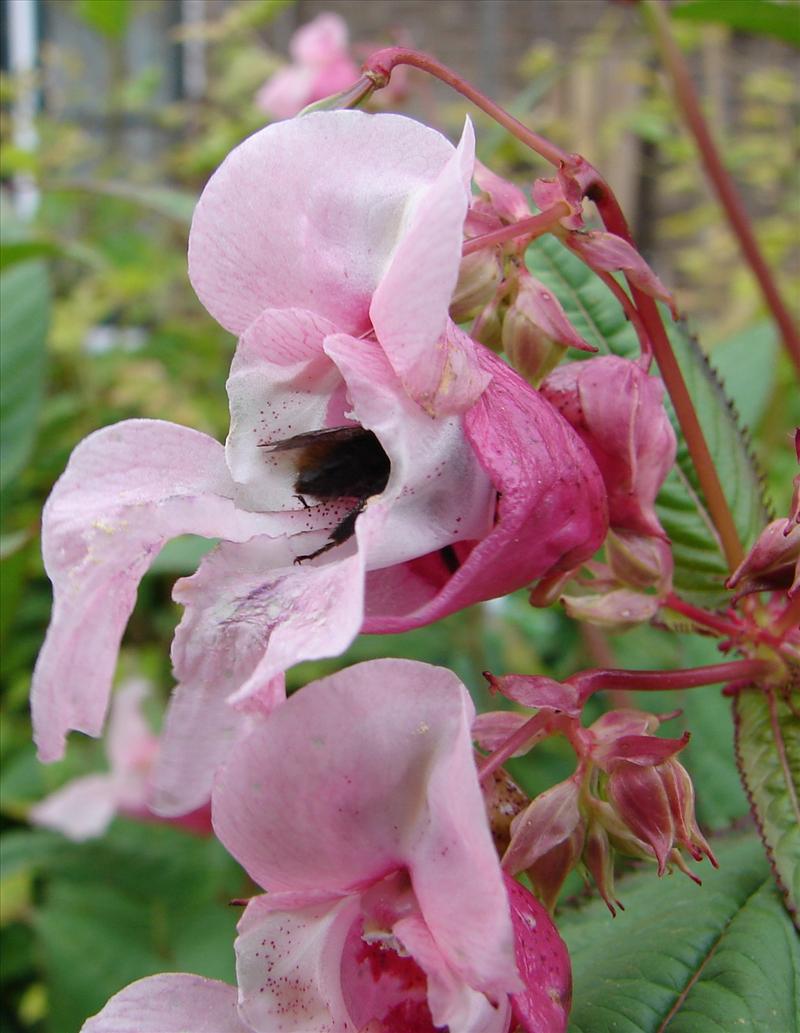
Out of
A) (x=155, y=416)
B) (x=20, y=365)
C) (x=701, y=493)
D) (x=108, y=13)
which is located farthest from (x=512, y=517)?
(x=108, y=13)

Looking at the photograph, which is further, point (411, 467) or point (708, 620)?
point (708, 620)

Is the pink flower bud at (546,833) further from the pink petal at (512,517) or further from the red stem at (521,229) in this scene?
the red stem at (521,229)

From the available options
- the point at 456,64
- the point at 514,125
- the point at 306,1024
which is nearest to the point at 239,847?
the point at 306,1024

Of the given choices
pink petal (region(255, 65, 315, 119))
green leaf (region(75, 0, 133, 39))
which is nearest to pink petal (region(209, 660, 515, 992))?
pink petal (region(255, 65, 315, 119))

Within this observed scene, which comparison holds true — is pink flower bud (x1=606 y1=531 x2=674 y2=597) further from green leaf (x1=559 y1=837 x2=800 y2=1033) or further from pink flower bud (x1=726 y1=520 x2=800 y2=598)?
green leaf (x1=559 y1=837 x2=800 y2=1033)

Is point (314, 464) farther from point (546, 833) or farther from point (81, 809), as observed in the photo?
point (81, 809)

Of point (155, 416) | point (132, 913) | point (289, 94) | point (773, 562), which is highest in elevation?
point (773, 562)

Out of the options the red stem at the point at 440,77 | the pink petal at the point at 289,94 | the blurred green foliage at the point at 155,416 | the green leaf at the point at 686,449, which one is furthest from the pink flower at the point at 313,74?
the red stem at the point at 440,77
